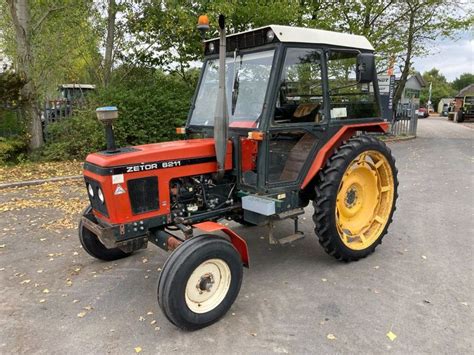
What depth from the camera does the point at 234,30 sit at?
35.0 feet

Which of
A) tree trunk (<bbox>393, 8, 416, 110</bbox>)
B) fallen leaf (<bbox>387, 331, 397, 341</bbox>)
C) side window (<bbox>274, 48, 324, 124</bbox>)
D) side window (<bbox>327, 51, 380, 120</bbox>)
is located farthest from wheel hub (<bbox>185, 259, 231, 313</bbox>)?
tree trunk (<bbox>393, 8, 416, 110</bbox>)

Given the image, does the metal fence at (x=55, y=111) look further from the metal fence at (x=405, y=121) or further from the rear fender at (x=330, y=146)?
the metal fence at (x=405, y=121)

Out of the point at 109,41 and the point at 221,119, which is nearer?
the point at 221,119

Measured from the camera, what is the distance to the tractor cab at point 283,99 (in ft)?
11.8

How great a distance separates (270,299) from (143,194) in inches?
58.2

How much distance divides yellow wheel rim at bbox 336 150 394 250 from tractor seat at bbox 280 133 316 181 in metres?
0.54

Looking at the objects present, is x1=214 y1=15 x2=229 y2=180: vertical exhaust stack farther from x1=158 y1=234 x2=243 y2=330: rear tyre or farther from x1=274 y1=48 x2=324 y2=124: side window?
x1=158 y1=234 x2=243 y2=330: rear tyre

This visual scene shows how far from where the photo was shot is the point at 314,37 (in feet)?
12.5

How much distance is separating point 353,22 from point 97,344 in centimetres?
1474

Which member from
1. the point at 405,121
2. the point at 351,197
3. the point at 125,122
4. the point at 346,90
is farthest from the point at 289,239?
the point at 405,121

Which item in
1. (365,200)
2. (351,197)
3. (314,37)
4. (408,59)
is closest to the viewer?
(314,37)

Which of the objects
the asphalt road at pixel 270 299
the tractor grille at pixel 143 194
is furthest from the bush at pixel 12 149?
the tractor grille at pixel 143 194

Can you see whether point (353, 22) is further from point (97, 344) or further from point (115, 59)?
point (97, 344)

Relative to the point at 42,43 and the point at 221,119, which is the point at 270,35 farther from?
the point at 42,43
